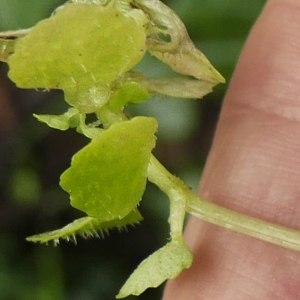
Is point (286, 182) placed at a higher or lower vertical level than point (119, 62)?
lower

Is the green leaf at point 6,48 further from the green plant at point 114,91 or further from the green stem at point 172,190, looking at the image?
the green stem at point 172,190

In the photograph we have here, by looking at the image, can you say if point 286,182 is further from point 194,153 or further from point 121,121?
point 194,153

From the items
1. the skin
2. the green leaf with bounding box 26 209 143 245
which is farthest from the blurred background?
the green leaf with bounding box 26 209 143 245

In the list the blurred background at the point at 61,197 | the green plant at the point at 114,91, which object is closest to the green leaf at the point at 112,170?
the green plant at the point at 114,91

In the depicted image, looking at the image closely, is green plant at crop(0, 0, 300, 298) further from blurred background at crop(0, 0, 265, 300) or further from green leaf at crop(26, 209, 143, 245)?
blurred background at crop(0, 0, 265, 300)

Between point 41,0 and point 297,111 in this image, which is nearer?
point 297,111

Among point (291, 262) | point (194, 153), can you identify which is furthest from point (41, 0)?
point (291, 262)

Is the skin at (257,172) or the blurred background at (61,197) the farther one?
the blurred background at (61,197)
